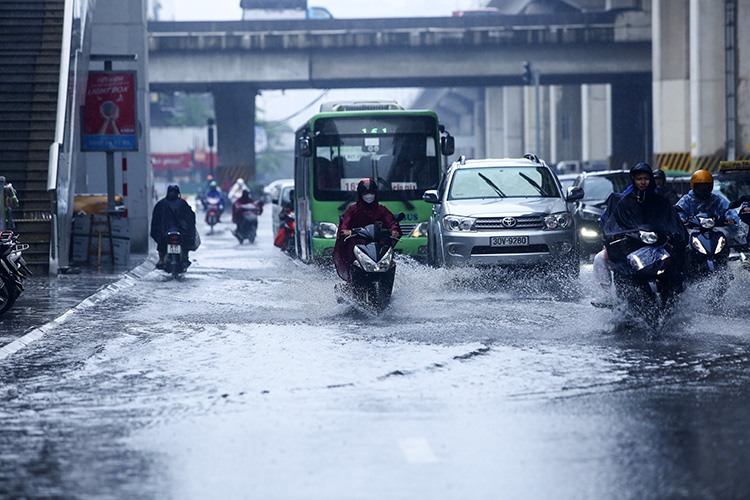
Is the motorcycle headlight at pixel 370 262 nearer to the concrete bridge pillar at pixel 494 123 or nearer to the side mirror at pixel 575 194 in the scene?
the side mirror at pixel 575 194

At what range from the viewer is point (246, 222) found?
119 ft

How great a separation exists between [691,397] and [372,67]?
53.2 m

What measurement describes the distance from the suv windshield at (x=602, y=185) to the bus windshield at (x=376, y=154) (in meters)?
4.17

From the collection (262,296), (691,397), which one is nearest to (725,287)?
(262,296)

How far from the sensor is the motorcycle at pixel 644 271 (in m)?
13.4

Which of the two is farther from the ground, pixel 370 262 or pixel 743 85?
pixel 743 85

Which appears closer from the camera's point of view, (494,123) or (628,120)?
(628,120)

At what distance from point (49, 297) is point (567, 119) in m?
68.3

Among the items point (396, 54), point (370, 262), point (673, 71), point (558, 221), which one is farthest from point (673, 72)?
point (370, 262)

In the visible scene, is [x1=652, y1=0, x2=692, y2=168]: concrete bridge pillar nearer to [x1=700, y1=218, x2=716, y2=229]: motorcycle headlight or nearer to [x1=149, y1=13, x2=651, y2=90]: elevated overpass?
[x1=149, y1=13, x2=651, y2=90]: elevated overpass

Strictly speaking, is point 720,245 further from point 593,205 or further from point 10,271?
point 593,205

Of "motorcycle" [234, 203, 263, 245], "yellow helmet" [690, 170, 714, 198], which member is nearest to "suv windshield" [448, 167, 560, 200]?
"yellow helmet" [690, 170, 714, 198]

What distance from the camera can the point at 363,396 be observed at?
377 inches

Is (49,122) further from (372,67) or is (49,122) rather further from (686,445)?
(372,67)
